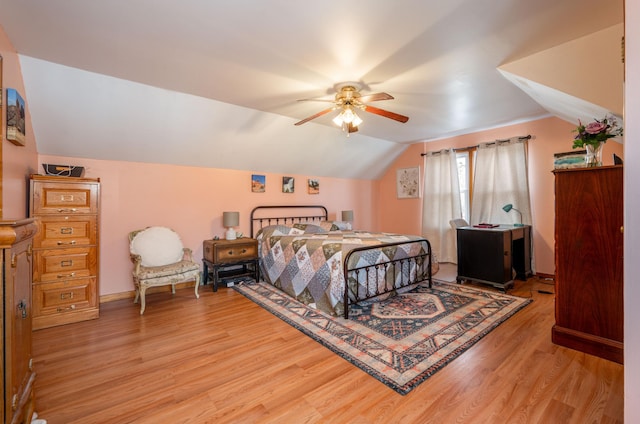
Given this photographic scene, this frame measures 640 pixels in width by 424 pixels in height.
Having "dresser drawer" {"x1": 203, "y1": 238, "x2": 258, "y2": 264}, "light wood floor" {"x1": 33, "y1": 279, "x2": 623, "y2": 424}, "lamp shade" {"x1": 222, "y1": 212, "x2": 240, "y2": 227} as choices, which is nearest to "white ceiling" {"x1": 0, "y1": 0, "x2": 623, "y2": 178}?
"lamp shade" {"x1": 222, "y1": 212, "x2": 240, "y2": 227}

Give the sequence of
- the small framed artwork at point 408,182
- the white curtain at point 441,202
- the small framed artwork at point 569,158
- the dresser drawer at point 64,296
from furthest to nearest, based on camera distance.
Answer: the small framed artwork at point 408,182 < the white curtain at point 441,202 < the small framed artwork at point 569,158 < the dresser drawer at point 64,296

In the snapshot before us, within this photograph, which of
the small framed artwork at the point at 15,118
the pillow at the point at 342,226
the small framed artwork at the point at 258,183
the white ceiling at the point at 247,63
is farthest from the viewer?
the pillow at the point at 342,226

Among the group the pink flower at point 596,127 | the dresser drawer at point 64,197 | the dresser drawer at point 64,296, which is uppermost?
the pink flower at point 596,127

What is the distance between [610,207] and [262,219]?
14.3 ft

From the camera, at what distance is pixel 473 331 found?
2592 mm

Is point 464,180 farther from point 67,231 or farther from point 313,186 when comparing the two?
point 67,231

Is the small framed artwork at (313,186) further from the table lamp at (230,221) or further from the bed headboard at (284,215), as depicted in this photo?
the table lamp at (230,221)

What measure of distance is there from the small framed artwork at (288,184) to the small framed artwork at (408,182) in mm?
2554

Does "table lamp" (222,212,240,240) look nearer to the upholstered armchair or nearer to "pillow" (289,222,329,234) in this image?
the upholstered armchair

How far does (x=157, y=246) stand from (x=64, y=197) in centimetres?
112

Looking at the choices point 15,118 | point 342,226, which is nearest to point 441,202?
point 342,226

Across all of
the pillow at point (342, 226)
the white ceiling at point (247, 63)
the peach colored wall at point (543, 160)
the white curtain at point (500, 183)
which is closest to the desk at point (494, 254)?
the peach colored wall at point (543, 160)

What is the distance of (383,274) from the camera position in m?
3.32

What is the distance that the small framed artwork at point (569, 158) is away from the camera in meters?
3.96
